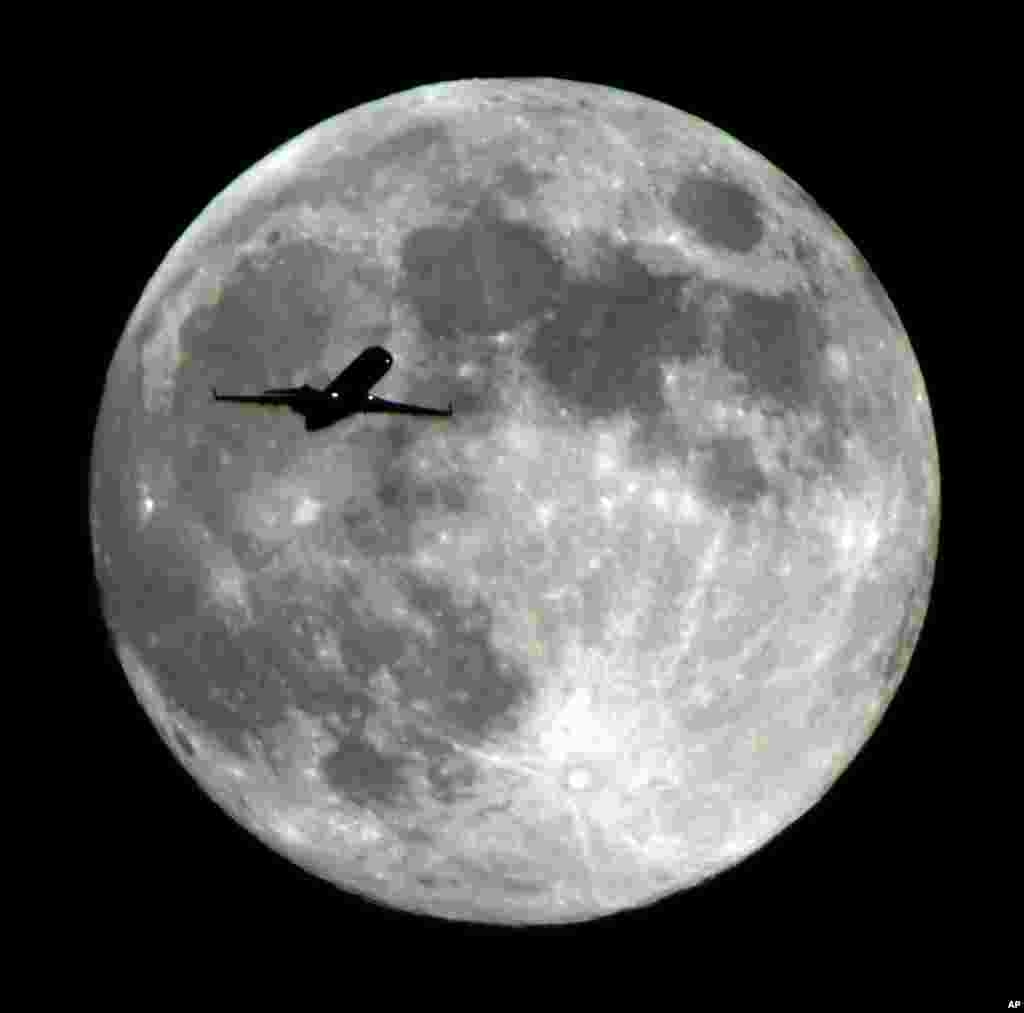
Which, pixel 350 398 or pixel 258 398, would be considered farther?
pixel 258 398

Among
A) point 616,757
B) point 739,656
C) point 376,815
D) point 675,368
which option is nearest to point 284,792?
point 376,815

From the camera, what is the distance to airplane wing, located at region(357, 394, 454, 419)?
623 cm

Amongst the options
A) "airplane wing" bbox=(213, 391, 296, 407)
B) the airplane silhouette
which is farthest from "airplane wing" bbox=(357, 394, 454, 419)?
"airplane wing" bbox=(213, 391, 296, 407)

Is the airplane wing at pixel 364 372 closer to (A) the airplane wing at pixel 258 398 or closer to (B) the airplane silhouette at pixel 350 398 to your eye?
(B) the airplane silhouette at pixel 350 398

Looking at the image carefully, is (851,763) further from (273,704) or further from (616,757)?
(273,704)

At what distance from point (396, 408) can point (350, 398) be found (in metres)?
0.20

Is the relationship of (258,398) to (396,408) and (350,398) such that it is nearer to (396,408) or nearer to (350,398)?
(350,398)

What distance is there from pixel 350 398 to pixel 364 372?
0.41ft

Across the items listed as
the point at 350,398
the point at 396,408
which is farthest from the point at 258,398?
the point at 396,408

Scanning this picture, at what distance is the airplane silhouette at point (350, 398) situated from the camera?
245 inches

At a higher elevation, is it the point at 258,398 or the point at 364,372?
the point at 364,372

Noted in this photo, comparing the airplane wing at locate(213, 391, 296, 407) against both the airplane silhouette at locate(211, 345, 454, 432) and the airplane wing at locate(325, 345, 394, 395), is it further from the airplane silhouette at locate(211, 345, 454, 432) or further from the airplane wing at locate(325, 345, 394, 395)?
the airplane wing at locate(325, 345, 394, 395)

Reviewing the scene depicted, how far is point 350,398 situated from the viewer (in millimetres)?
6246

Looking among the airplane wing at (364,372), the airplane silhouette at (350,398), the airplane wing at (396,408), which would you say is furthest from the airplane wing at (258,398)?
the airplane wing at (396,408)
